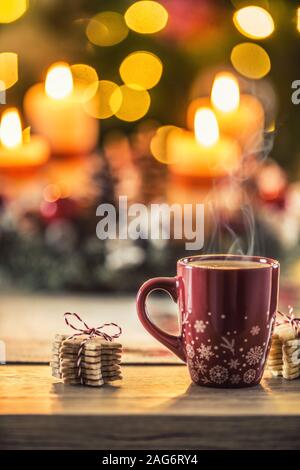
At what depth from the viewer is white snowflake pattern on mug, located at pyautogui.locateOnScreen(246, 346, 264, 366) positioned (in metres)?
0.65

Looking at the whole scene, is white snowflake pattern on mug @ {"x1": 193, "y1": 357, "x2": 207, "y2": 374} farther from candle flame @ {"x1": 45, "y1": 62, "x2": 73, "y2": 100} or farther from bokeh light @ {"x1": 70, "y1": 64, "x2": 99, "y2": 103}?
bokeh light @ {"x1": 70, "y1": 64, "x2": 99, "y2": 103}

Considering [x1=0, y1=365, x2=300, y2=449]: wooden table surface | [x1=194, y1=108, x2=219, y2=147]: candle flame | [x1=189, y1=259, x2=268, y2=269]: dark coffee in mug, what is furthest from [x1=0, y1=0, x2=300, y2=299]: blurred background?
[x1=0, y1=365, x2=300, y2=449]: wooden table surface

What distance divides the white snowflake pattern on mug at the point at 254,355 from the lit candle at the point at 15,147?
511 millimetres

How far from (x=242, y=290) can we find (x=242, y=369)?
64 mm

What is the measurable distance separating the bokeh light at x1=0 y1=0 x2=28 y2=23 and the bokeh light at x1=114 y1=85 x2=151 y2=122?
267 millimetres

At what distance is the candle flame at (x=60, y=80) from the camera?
1202 mm

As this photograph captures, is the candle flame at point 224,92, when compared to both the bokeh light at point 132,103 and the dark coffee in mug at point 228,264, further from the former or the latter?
the dark coffee in mug at point 228,264

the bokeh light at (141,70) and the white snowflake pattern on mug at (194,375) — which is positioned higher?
the bokeh light at (141,70)

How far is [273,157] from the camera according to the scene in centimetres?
155

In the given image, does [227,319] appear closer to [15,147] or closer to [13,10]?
[15,147]

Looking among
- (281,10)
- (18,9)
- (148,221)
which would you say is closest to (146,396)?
(148,221)

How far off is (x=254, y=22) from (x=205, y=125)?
1.40 feet

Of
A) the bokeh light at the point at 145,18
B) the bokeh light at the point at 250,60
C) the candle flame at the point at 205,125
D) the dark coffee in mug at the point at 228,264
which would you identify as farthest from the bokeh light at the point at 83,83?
the dark coffee in mug at the point at 228,264

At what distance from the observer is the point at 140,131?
1.56 meters
